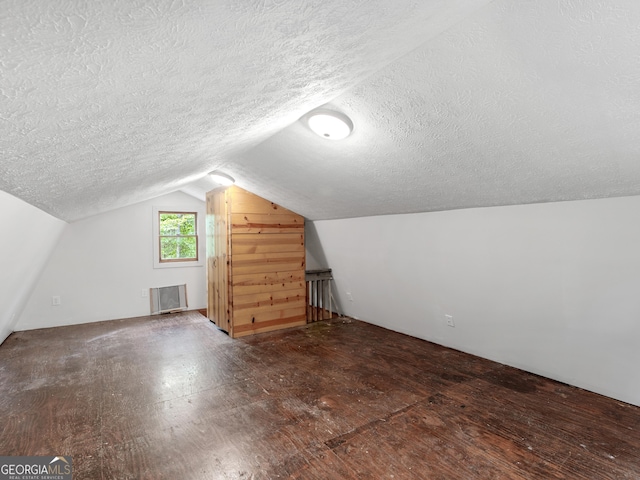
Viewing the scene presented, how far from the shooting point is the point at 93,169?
1649 mm

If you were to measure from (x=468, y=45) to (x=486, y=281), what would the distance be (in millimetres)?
2184

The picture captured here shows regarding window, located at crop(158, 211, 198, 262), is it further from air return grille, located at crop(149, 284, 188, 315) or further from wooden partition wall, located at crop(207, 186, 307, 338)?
wooden partition wall, located at crop(207, 186, 307, 338)

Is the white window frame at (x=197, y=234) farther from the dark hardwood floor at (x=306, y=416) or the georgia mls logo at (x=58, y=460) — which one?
the georgia mls logo at (x=58, y=460)

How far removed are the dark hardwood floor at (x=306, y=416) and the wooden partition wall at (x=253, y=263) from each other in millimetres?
702

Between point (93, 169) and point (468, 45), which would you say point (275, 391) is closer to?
point (93, 169)

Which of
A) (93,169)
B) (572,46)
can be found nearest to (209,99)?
(93,169)

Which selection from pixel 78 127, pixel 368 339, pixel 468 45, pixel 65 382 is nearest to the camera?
pixel 78 127

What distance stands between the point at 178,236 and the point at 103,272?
1186 mm

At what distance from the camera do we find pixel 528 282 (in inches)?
105

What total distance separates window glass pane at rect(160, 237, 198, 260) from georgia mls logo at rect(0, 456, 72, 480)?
381cm

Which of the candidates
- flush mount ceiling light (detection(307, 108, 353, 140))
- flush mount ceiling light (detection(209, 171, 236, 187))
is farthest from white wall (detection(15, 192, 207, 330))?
flush mount ceiling light (detection(307, 108, 353, 140))

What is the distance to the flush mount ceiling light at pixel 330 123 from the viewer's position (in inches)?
80.4

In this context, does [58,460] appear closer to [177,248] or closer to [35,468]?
[35,468]

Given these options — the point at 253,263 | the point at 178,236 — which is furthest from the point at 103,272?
the point at 253,263
